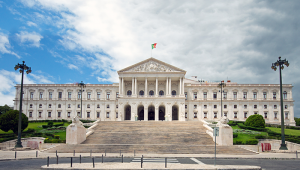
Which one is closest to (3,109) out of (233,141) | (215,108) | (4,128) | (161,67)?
(4,128)

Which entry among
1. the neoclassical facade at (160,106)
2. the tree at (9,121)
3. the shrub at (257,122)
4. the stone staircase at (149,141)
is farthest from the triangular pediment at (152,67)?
the tree at (9,121)

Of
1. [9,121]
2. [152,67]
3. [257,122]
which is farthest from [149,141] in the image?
[152,67]

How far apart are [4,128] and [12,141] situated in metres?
7.71

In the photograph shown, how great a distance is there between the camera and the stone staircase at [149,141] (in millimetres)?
28516

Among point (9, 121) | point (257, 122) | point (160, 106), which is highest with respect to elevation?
point (160, 106)

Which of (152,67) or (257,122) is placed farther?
(152,67)

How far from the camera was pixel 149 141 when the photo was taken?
114 feet

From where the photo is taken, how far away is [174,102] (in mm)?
65625

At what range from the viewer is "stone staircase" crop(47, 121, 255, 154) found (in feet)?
93.6

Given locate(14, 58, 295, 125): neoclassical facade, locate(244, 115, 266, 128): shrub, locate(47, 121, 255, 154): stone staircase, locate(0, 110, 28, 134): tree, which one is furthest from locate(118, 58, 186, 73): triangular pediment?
locate(0, 110, 28, 134): tree

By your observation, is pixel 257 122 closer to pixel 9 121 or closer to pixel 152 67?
pixel 152 67

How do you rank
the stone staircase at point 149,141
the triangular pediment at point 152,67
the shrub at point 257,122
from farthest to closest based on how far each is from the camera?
the triangular pediment at point 152,67 < the shrub at point 257,122 < the stone staircase at point 149,141

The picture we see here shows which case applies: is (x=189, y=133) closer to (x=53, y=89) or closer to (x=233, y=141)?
(x=233, y=141)

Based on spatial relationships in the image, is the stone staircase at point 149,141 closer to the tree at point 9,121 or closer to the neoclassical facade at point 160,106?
the tree at point 9,121
